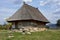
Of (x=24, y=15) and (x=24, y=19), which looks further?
(x=24, y=15)

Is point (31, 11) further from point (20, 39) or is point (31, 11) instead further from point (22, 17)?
point (20, 39)

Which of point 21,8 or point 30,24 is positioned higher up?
point 21,8

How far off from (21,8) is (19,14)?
5.63ft

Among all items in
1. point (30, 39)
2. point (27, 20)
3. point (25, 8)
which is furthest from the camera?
point (25, 8)

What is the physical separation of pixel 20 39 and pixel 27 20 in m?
14.2

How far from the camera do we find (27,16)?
109 feet

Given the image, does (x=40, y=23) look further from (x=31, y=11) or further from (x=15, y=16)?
(x=15, y=16)

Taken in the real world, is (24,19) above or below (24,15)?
below

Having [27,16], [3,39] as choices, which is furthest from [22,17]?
[3,39]

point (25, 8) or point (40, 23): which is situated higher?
point (25, 8)

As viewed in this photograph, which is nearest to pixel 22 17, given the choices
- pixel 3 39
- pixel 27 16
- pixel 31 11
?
pixel 27 16

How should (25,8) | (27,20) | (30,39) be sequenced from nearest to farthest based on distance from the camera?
1. (30,39)
2. (27,20)
3. (25,8)

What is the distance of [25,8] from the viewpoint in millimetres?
35344

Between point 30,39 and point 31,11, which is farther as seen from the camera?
point 31,11
